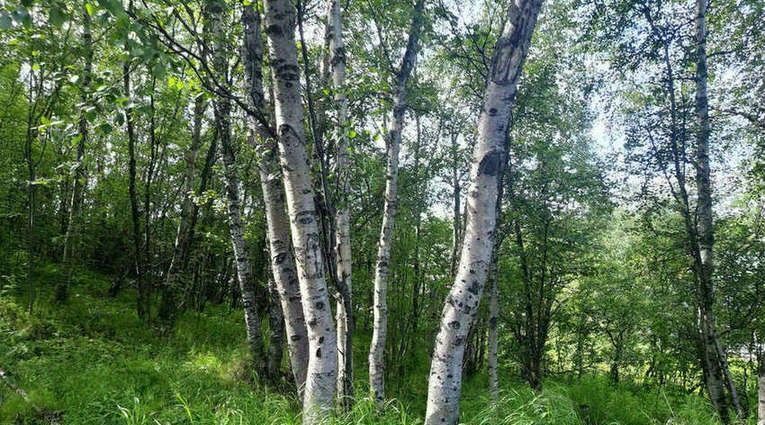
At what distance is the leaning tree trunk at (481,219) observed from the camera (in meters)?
2.82

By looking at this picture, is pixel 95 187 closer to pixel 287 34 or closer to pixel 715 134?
pixel 287 34

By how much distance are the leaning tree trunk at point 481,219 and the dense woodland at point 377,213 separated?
1 cm

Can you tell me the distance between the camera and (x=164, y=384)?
591 cm

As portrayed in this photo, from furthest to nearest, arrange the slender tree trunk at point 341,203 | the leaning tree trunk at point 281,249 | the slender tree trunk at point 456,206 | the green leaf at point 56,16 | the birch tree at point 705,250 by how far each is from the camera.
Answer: the slender tree trunk at point 456,206 → the birch tree at point 705,250 → the slender tree trunk at point 341,203 → the leaning tree trunk at point 281,249 → the green leaf at point 56,16

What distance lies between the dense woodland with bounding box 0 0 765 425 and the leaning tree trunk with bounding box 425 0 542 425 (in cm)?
1

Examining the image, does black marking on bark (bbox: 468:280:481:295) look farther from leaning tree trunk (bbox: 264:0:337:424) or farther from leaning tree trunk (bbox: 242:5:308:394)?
leaning tree trunk (bbox: 242:5:308:394)

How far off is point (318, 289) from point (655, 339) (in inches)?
428

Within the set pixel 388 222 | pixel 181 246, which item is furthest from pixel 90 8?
pixel 181 246

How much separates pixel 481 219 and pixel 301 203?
4.18 ft

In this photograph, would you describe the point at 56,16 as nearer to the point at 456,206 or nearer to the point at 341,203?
the point at 341,203

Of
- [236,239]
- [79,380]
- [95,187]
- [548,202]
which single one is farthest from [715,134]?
[95,187]

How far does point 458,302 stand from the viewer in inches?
112

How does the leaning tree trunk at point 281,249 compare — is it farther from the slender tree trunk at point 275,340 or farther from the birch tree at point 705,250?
the birch tree at point 705,250

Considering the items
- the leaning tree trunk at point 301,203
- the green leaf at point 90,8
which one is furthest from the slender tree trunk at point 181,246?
the green leaf at point 90,8
